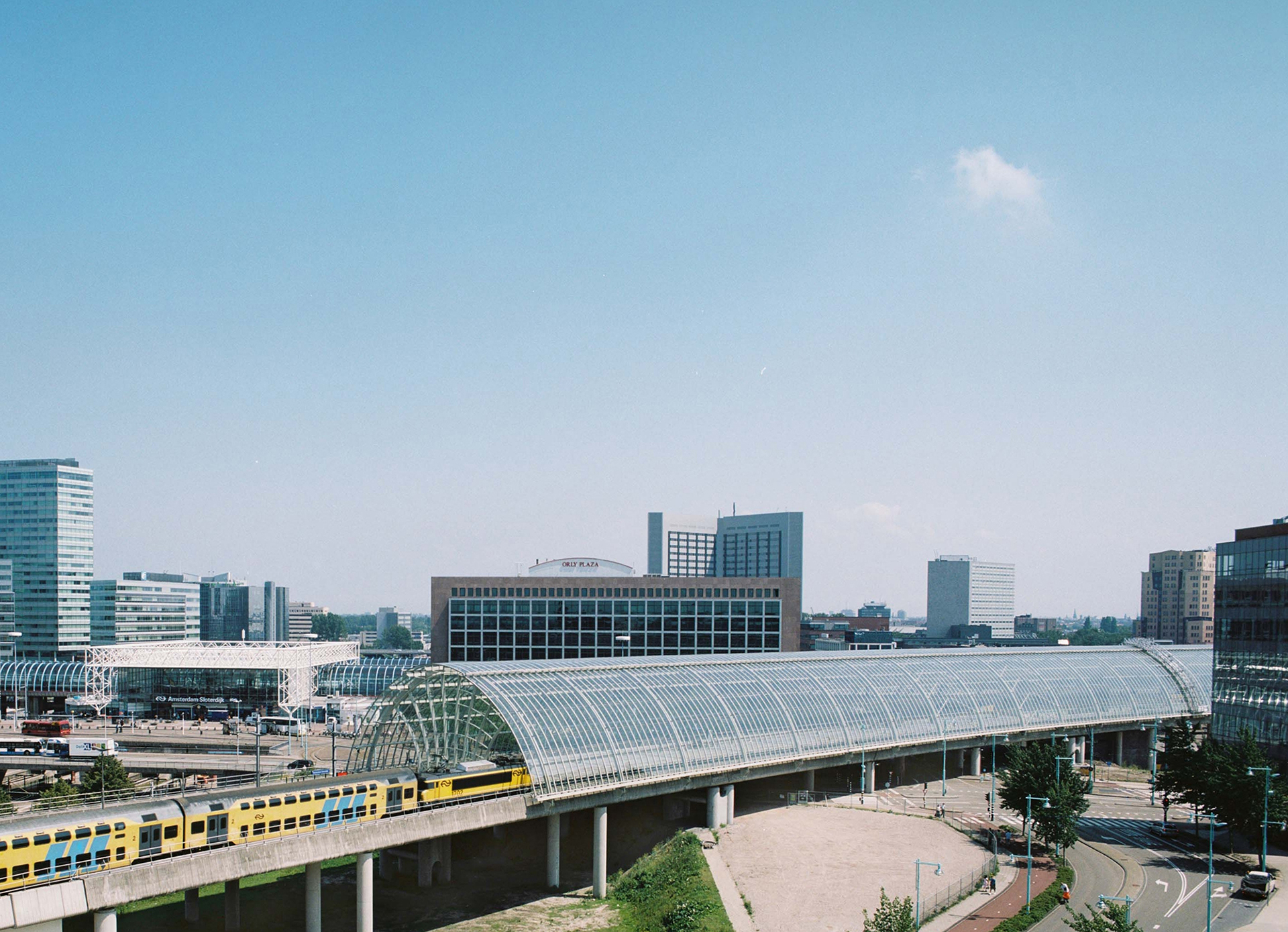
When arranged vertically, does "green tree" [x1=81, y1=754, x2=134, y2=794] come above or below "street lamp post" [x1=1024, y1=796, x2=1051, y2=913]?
below

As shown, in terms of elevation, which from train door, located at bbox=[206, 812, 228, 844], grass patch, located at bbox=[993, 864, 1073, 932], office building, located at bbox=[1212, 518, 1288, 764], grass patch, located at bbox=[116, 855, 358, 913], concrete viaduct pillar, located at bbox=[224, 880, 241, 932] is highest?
office building, located at bbox=[1212, 518, 1288, 764]

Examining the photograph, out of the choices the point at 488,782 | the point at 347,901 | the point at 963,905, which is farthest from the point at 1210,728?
the point at 347,901

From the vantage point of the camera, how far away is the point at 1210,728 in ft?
297

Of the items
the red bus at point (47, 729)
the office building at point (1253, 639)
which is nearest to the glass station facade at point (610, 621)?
the red bus at point (47, 729)

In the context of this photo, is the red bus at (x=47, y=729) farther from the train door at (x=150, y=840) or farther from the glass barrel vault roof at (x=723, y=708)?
the train door at (x=150, y=840)

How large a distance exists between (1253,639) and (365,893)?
7366 cm

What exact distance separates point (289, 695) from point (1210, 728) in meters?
111

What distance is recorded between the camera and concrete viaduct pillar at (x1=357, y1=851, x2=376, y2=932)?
187ft

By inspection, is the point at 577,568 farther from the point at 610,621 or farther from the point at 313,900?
the point at 313,900

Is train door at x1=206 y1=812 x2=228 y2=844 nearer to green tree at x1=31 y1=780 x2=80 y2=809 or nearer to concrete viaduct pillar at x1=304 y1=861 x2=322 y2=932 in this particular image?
concrete viaduct pillar at x1=304 y1=861 x2=322 y2=932

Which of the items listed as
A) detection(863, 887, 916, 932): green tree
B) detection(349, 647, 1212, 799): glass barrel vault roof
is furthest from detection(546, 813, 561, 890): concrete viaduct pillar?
detection(863, 887, 916, 932): green tree

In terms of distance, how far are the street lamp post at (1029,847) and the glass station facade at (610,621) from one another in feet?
242

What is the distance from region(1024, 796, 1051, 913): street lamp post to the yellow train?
32064 mm

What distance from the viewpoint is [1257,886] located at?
6244 centimetres
